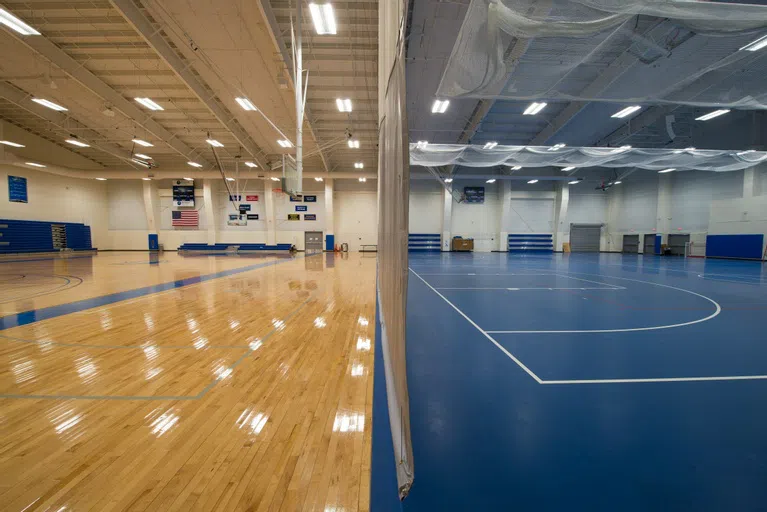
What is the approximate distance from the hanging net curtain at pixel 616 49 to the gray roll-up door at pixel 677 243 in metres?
19.1

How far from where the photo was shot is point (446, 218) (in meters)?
23.1

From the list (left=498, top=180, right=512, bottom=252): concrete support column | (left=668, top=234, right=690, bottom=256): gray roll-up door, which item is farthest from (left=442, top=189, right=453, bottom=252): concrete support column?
(left=668, top=234, right=690, bottom=256): gray roll-up door

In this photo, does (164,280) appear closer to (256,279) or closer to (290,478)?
(256,279)

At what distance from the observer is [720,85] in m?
5.07

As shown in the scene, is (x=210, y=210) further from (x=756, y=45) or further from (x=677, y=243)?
(x=677, y=243)

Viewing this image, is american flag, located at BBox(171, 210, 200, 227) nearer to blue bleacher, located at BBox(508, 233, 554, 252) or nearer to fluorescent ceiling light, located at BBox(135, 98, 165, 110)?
fluorescent ceiling light, located at BBox(135, 98, 165, 110)

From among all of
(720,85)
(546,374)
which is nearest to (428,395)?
(546,374)

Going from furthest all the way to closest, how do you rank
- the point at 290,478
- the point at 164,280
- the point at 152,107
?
the point at 152,107
the point at 164,280
the point at 290,478

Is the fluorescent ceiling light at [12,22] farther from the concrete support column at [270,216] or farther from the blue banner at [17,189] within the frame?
the blue banner at [17,189]

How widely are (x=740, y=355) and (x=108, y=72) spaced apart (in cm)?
1803

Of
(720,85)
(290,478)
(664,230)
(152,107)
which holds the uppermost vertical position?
(152,107)

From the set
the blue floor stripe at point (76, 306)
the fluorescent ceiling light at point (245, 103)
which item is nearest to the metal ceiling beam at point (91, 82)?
the fluorescent ceiling light at point (245, 103)

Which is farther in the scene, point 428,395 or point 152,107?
point 152,107

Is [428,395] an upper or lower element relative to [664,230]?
lower
